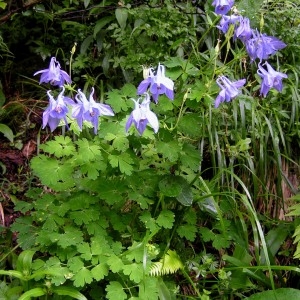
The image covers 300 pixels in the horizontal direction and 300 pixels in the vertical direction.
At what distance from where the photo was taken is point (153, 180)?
2.24 metres

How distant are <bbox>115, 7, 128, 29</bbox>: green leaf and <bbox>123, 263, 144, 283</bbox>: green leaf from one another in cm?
183

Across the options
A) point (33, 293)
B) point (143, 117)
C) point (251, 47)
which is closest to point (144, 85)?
point (143, 117)

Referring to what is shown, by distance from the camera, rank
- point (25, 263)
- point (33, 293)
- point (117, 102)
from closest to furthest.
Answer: point (33, 293)
point (25, 263)
point (117, 102)

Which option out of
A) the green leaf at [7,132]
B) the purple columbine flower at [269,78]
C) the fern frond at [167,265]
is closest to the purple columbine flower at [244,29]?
the purple columbine flower at [269,78]

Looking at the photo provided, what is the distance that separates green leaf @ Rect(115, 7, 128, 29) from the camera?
328 cm

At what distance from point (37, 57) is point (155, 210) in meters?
1.91

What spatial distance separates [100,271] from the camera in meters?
1.96

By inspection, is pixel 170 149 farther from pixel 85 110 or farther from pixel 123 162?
pixel 85 110

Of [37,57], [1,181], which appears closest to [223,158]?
[1,181]

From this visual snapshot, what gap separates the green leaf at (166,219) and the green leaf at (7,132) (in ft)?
4.49

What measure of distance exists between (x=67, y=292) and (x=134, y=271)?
284 millimetres

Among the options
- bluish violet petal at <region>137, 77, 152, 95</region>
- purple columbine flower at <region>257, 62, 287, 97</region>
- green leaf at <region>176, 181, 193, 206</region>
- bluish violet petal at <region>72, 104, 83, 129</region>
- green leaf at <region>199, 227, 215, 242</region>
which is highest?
purple columbine flower at <region>257, 62, 287, 97</region>

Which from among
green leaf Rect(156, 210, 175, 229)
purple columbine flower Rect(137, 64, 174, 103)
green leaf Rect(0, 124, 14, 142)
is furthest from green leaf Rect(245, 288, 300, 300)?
green leaf Rect(0, 124, 14, 142)

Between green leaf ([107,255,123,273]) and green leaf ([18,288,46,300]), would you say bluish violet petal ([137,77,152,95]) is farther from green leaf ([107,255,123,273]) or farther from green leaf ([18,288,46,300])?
green leaf ([18,288,46,300])
